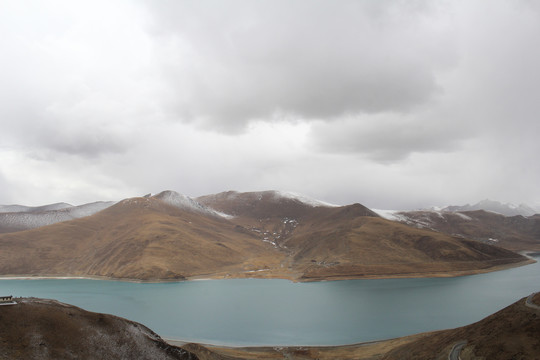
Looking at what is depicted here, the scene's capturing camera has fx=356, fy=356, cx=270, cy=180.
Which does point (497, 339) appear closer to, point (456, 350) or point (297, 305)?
point (456, 350)

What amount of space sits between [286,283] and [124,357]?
13968 cm

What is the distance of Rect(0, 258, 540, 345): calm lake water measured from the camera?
90.9m

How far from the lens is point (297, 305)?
12312 centimetres

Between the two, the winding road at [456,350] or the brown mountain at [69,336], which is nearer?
the brown mountain at [69,336]

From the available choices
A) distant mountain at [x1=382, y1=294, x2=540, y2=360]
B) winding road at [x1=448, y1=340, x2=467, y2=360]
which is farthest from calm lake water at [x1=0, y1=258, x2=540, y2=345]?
winding road at [x1=448, y1=340, x2=467, y2=360]

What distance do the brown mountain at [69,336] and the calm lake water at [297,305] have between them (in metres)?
39.5

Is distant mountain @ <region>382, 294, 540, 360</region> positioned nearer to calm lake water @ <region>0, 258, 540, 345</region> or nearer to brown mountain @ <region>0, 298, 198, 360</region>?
calm lake water @ <region>0, 258, 540, 345</region>

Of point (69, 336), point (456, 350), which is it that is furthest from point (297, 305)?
point (69, 336)

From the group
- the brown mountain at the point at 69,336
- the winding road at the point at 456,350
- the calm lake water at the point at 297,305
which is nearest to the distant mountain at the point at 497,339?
the winding road at the point at 456,350

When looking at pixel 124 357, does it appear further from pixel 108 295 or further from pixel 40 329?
pixel 108 295

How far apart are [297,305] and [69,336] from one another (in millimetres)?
89678

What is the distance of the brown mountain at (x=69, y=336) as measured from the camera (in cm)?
4003

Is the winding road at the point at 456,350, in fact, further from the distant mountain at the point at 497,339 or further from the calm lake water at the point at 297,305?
the calm lake water at the point at 297,305

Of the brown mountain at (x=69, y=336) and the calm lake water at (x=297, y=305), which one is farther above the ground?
the brown mountain at (x=69, y=336)
